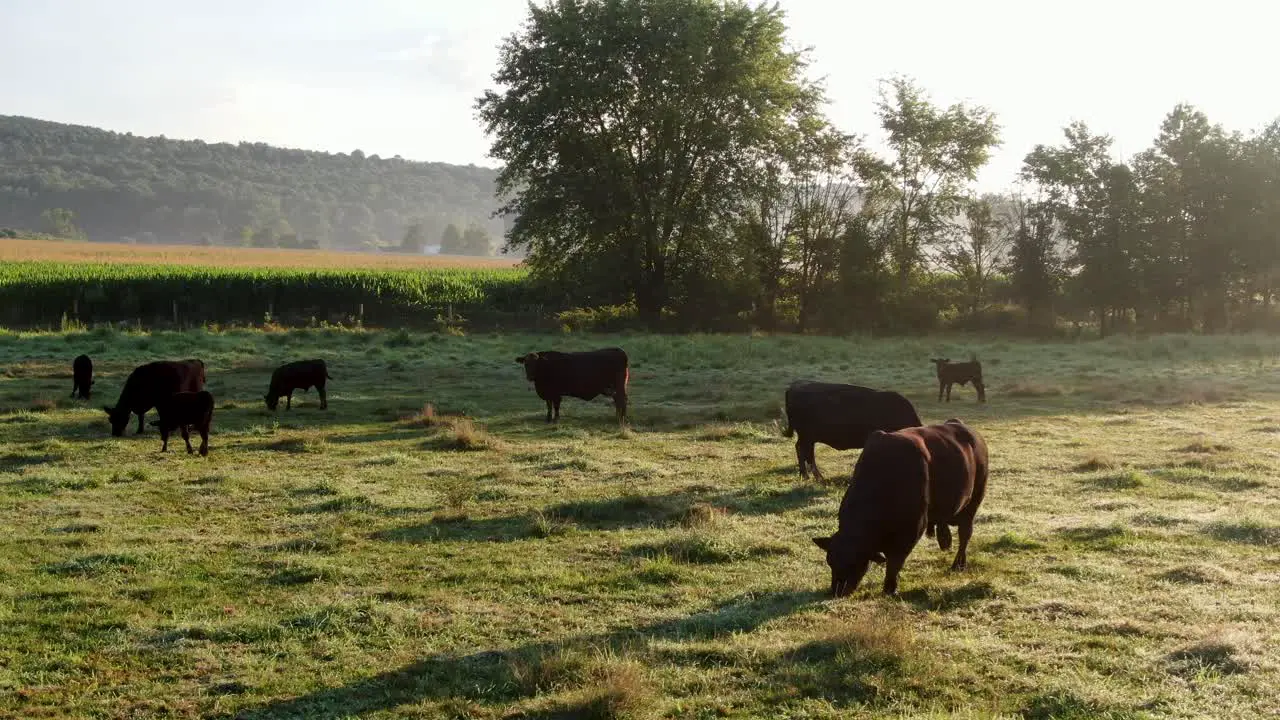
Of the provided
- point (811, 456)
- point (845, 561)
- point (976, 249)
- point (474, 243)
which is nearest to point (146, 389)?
point (811, 456)

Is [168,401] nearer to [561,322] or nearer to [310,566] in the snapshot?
[310,566]

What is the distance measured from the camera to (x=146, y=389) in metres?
17.8

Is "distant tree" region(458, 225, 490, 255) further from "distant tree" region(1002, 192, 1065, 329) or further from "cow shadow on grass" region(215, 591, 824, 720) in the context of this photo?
"cow shadow on grass" region(215, 591, 824, 720)

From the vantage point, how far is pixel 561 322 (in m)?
44.8

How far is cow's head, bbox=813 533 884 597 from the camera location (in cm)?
871

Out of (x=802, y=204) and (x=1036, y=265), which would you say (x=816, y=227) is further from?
(x=1036, y=265)

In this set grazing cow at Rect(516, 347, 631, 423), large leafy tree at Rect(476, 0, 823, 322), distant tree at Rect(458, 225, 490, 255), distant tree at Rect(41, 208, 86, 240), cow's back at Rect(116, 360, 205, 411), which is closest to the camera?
cow's back at Rect(116, 360, 205, 411)

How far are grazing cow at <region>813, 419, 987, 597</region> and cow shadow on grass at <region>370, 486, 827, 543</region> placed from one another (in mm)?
3042

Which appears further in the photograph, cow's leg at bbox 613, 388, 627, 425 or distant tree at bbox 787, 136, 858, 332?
distant tree at bbox 787, 136, 858, 332

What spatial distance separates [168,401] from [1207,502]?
1490 cm

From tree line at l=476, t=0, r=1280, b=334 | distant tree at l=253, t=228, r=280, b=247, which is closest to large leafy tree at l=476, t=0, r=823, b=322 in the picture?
tree line at l=476, t=0, r=1280, b=334

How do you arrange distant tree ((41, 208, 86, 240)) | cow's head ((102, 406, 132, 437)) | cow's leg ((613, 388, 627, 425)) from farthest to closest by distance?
1. distant tree ((41, 208, 86, 240))
2. cow's leg ((613, 388, 627, 425))
3. cow's head ((102, 406, 132, 437))

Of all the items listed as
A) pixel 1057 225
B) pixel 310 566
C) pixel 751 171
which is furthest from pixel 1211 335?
pixel 310 566

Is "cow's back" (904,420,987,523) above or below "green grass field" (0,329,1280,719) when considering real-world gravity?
above
